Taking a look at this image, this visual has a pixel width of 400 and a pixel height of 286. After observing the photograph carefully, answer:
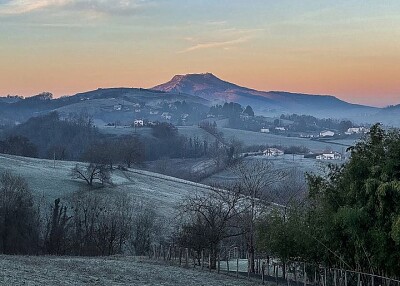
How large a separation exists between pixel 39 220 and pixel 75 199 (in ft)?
44.3

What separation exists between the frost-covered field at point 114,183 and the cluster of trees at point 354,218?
1759 inches

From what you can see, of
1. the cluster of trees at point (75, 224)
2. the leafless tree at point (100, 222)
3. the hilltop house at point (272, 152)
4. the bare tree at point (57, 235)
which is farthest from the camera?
the hilltop house at point (272, 152)

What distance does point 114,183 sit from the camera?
328 ft

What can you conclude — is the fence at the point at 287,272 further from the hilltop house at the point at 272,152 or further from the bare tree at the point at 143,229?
the hilltop house at the point at 272,152

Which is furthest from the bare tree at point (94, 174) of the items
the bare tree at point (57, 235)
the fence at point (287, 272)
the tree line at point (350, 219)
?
the tree line at point (350, 219)

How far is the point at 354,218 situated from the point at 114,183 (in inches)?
2714

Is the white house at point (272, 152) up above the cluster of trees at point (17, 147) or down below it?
below

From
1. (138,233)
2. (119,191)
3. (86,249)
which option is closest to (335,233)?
(86,249)

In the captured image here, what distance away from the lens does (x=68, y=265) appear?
37250 millimetres

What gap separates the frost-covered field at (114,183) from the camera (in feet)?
294

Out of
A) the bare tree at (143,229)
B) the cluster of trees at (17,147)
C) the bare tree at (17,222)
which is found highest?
the cluster of trees at (17,147)

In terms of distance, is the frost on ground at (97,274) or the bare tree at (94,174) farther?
the bare tree at (94,174)

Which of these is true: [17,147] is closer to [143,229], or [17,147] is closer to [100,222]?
[100,222]

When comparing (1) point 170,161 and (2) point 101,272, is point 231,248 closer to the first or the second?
(2) point 101,272
